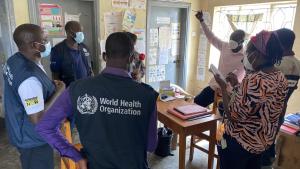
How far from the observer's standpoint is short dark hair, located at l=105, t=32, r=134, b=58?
3.08ft

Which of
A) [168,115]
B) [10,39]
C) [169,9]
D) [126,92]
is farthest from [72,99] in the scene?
[169,9]

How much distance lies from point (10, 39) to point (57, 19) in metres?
0.66

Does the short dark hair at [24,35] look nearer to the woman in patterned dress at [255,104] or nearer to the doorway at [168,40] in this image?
the woman in patterned dress at [255,104]

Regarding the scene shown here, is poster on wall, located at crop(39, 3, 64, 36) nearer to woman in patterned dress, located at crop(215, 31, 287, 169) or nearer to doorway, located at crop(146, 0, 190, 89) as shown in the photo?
doorway, located at crop(146, 0, 190, 89)

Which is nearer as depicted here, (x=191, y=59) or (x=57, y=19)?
(x=57, y=19)

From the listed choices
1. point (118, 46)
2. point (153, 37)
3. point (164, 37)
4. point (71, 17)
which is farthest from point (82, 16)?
point (118, 46)

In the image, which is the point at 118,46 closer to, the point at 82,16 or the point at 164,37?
the point at 82,16

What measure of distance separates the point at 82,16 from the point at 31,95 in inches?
97.1

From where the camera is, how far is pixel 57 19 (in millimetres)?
3166

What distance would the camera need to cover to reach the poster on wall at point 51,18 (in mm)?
3035

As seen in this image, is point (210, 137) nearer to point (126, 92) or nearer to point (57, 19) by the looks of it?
point (126, 92)

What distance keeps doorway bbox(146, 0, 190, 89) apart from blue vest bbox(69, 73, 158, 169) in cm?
323

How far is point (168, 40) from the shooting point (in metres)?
4.43

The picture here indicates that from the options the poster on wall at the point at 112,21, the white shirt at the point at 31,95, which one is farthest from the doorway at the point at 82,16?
the white shirt at the point at 31,95
